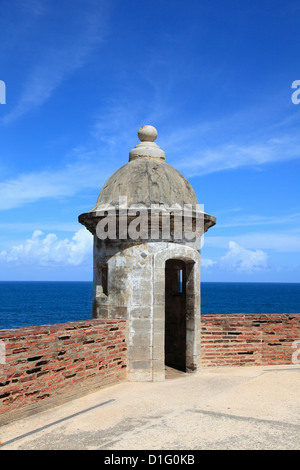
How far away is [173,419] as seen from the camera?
5.42m

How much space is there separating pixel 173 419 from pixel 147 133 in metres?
5.68

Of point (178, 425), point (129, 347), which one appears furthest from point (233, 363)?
point (178, 425)

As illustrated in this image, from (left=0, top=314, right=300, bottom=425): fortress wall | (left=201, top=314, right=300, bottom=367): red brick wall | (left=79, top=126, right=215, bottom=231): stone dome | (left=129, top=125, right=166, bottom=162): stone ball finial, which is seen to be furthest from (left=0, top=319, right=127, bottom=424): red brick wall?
(left=129, top=125, right=166, bottom=162): stone ball finial

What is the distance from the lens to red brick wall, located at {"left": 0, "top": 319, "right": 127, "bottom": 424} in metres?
5.52

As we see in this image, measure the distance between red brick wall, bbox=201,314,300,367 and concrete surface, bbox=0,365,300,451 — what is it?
130 centimetres

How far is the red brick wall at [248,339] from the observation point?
8.90 m

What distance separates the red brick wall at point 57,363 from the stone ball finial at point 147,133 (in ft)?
12.5

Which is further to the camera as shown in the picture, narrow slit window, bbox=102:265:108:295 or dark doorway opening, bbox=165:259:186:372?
dark doorway opening, bbox=165:259:186:372

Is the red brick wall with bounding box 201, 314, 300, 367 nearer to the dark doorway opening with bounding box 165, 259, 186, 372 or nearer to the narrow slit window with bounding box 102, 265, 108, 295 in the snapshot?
the dark doorway opening with bounding box 165, 259, 186, 372

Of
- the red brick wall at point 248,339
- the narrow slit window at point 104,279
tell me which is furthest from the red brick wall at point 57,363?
the red brick wall at point 248,339

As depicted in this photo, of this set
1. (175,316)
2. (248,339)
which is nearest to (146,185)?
(175,316)

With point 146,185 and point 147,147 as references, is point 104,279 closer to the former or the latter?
point 146,185
